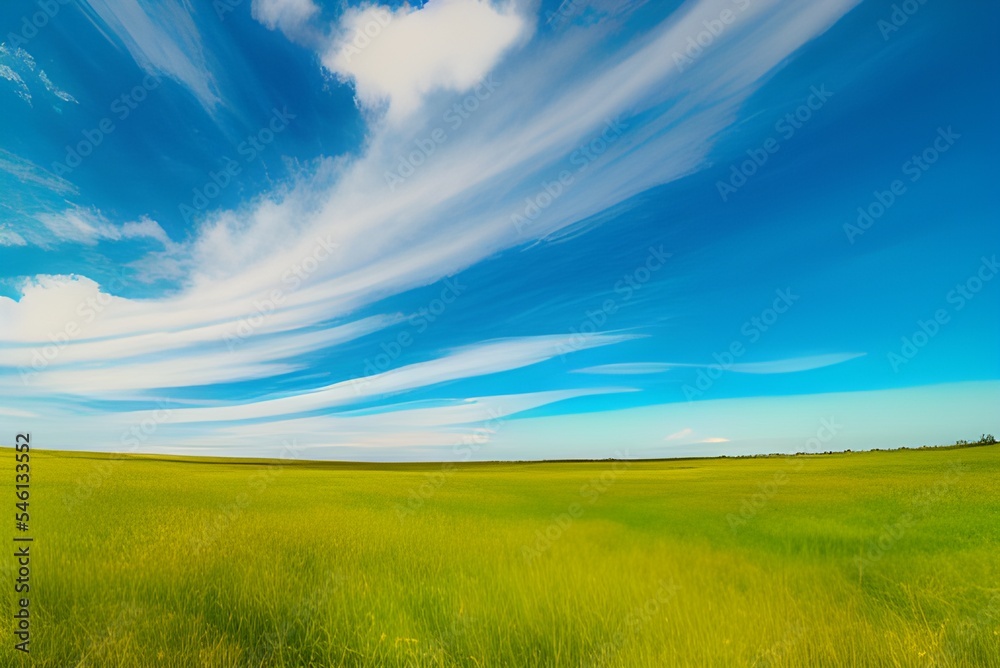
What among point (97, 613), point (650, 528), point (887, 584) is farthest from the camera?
point (650, 528)

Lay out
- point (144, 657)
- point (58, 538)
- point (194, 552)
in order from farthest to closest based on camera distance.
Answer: point (58, 538) → point (194, 552) → point (144, 657)

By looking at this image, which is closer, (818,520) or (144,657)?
(144,657)

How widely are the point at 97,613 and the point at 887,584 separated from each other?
40.6 ft

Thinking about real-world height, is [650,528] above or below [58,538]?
below

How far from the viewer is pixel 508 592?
7.11 meters

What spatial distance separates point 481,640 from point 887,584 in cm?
757

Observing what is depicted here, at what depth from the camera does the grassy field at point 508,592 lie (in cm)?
523

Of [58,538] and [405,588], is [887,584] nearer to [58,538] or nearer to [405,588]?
[405,588]

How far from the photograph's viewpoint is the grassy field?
5234 millimetres

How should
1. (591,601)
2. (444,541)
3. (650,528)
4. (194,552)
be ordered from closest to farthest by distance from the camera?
(591,601) → (194,552) → (444,541) → (650,528)

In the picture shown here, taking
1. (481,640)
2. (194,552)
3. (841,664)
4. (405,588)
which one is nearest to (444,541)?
(405,588)

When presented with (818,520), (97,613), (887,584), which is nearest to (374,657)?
(97,613)

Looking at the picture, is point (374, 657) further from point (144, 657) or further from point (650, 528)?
point (650, 528)

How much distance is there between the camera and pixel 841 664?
16.2 feet
